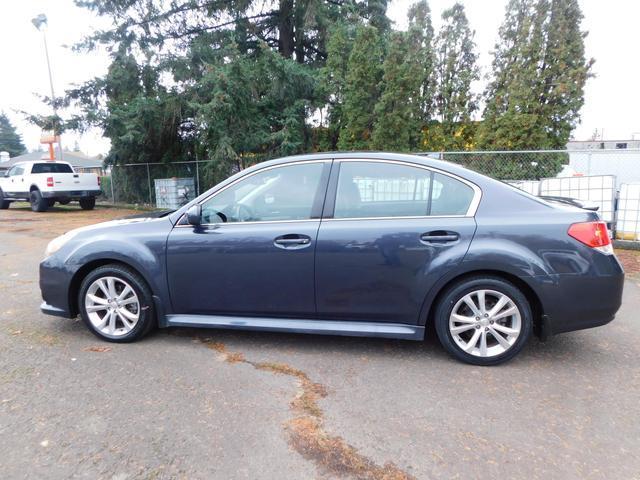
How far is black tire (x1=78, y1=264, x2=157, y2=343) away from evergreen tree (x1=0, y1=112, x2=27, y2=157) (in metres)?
85.5

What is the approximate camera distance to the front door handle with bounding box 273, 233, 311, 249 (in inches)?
137

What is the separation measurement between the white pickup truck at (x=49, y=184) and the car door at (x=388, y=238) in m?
15.0

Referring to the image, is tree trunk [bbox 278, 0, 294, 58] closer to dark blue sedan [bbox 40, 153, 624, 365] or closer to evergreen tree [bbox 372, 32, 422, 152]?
evergreen tree [bbox 372, 32, 422, 152]

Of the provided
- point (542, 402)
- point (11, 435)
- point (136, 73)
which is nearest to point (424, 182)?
point (542, 402)

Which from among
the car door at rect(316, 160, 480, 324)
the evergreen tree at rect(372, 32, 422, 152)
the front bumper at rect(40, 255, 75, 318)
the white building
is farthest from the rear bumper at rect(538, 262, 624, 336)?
the evergreen tree at rect(372, 32, 422, 152)

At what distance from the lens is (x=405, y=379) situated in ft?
10.6

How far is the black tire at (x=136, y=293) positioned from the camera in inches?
150

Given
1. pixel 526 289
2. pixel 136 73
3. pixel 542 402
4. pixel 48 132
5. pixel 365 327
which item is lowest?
pixel 542 402

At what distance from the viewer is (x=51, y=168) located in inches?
635

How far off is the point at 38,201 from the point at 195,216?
15.1m

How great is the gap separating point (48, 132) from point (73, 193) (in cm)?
220

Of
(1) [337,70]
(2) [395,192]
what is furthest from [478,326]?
(1) [337,70]

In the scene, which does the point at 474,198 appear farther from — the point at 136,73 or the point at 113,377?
the point at 136,73

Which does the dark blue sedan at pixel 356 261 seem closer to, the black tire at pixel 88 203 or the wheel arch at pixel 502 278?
the wheel arch at pixel 502 278
